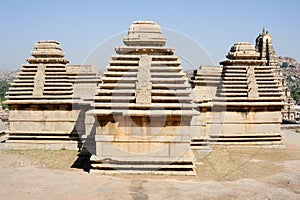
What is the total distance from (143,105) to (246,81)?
277 inches

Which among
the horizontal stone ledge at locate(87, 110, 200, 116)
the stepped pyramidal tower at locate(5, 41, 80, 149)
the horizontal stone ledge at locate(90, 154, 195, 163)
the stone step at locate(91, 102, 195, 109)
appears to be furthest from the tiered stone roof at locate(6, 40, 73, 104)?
the horizontal stone ledge at locate(90, 154, 195, 163)

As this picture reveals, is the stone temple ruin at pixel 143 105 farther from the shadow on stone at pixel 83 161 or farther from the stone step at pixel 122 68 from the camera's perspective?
the shadow on stone at pixel 83 161

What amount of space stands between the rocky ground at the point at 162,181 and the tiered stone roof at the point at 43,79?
8.73 ft

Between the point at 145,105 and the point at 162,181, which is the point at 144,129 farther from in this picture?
the point at 162,181

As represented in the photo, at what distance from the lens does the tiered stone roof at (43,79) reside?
14.6 meters

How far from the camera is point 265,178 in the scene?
1030cm

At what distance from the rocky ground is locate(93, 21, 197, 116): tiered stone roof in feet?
6.67

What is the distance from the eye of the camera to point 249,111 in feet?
49.8

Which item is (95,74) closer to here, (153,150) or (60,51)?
(60,51)

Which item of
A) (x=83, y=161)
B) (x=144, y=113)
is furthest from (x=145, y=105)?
(x=83, y=161)

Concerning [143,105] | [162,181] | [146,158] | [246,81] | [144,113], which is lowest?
[162,181]

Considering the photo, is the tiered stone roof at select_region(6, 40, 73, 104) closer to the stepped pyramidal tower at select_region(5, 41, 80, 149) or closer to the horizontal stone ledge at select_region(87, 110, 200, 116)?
the stepped pyramidal tower at select_region(5, 41, 80, 149)

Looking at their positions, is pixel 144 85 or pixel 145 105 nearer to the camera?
pixel 145 105

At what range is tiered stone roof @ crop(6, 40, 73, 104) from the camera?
1465cm
